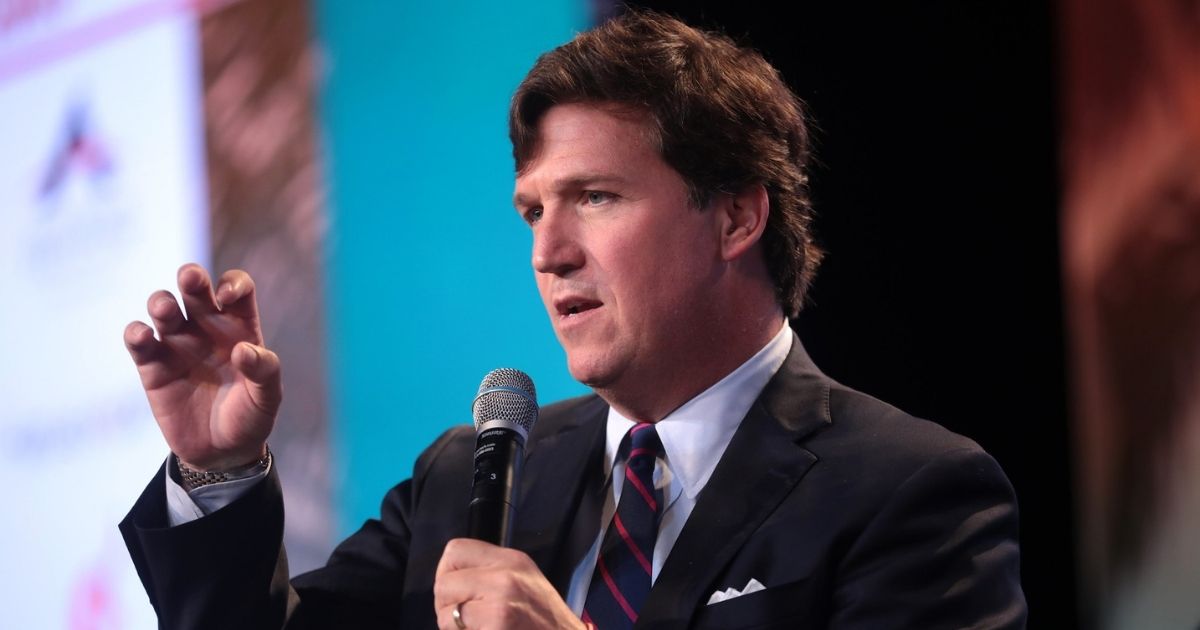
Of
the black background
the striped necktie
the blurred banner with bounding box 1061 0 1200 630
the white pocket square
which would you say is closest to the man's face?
the striped necktie

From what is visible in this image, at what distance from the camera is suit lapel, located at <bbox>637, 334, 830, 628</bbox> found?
6.03 feet

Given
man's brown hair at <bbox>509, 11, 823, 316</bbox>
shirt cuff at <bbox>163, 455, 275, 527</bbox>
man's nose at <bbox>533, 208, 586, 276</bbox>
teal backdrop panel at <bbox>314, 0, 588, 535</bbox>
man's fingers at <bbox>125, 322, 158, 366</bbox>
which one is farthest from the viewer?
teal backdrop panel at <bbox>314, 0, 588, 535</bbox>

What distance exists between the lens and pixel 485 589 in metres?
1.46

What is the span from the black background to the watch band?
1.39 metres

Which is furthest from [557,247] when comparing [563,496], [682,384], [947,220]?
[947,220]

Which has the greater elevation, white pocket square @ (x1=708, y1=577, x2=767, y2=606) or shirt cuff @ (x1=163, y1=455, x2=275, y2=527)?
shirt cuff @ (x1=163, y1=455, x2=275, y2=527)

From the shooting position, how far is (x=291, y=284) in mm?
2936

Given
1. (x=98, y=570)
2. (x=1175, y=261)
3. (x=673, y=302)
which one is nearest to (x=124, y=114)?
(x=98, y=570)

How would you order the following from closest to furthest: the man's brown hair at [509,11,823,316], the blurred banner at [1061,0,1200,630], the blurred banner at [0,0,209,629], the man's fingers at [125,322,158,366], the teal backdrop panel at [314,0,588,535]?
the man's fingers at [125,322,158,366]
the man's brown hair at [509,11,823,316]
the blurred banner at [1061,0,1200,630]
the teal backdrop panel at [314,0,588,535]
the blurred banner at [0,0,209,629]

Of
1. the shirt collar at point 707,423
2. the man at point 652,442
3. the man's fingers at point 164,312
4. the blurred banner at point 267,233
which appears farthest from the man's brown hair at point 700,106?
the man's fingers at point 164,312

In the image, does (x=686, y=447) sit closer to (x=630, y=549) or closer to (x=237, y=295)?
(x=630, y=549)

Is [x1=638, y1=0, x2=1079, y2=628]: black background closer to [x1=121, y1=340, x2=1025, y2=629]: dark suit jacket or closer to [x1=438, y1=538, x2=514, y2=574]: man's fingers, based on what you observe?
[x1=121, y1=340, x2=1025, y2=629]: dark suit jacket

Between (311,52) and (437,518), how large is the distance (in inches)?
51.9

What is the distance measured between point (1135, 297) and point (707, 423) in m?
1.06
